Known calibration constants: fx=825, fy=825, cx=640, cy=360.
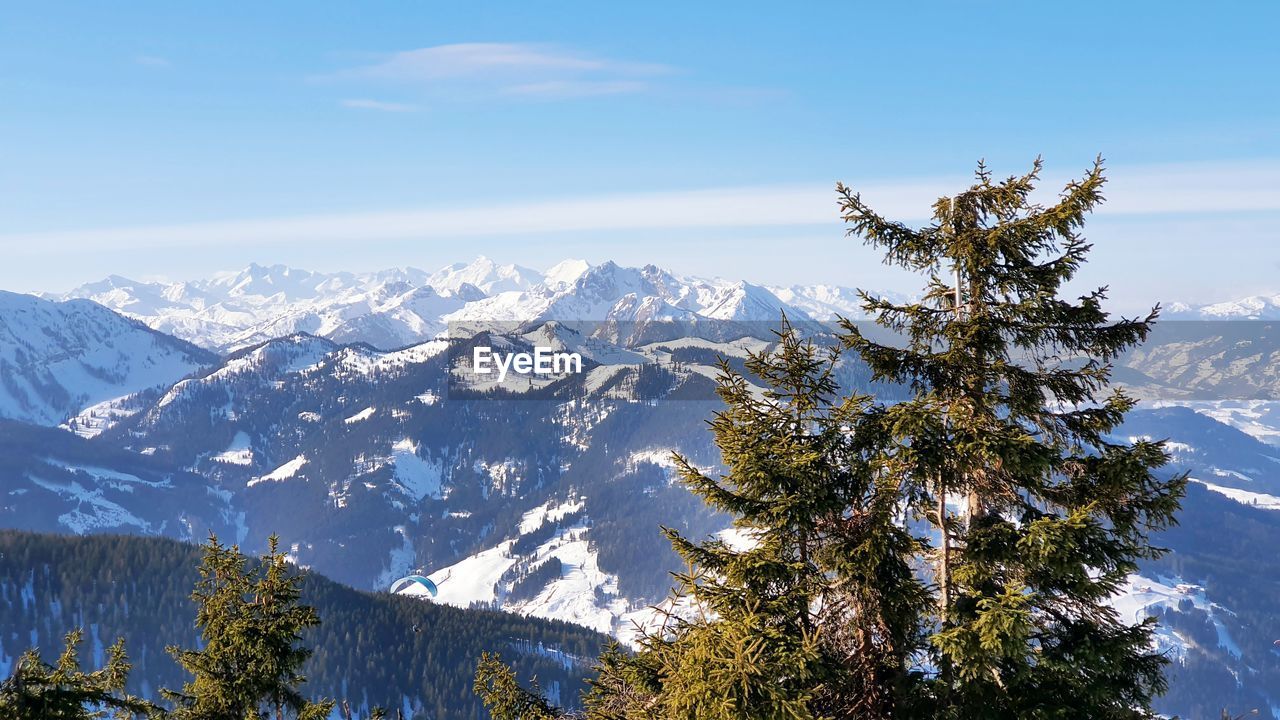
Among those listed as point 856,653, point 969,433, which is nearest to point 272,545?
point 856,653

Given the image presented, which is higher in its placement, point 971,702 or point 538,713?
point 971,702

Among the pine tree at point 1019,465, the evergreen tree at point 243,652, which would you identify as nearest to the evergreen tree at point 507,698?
the evergreen tree at point 243,652

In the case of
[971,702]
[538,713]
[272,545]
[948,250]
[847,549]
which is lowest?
[538,713]

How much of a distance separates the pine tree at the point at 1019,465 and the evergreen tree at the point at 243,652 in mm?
19244

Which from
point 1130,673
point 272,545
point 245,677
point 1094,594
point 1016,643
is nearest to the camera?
point 1016,643

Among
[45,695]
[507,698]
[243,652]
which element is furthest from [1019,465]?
[507,698]

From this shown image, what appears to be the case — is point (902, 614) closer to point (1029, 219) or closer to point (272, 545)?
point (1029, 219)

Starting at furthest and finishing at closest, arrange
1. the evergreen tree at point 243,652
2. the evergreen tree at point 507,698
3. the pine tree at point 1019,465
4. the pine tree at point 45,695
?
the evergreen tree at point 507,698
the evergreen tree at point 243,652
the pine tree at point 45,695
the pine tree at point 1019,465

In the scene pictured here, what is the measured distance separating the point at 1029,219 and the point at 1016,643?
279 inches

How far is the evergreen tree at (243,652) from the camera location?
2458cm

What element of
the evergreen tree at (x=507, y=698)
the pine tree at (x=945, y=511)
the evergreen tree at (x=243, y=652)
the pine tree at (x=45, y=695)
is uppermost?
the pine tree at (x=945, y=511)

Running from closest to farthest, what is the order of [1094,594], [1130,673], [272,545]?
1. [1094,594]
2. [1130,673]
3. [272,545]

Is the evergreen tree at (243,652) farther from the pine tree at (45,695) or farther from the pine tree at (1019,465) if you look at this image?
the pine tree at (1019,465)

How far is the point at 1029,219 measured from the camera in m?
14.3
